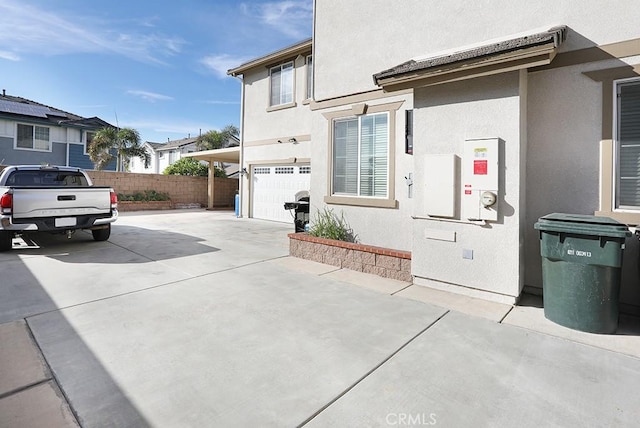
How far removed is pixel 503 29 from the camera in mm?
5172

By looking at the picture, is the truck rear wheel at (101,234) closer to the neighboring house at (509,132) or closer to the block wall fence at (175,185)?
the neighboring house at (509,132)

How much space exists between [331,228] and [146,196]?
50.8ft

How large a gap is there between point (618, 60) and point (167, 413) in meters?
6.45

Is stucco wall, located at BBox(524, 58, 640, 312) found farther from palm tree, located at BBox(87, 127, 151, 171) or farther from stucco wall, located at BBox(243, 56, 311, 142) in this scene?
palm tree, located at BBox(87, 127, 151, 171)

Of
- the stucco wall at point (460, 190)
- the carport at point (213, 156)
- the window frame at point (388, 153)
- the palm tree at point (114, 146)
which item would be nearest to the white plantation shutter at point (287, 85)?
the carport at point (213, 156)

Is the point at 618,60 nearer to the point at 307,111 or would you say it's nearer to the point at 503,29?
the point at 503,29

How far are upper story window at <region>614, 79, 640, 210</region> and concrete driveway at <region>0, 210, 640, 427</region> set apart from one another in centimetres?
163

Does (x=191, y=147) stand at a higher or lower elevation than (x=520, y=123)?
higher

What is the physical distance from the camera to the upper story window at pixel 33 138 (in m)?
21.4

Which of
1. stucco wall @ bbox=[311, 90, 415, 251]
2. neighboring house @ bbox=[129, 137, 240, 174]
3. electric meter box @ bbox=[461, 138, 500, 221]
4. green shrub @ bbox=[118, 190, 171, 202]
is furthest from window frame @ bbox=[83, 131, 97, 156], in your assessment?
electric meter box @ bbox=[461, 138, 500, 221]

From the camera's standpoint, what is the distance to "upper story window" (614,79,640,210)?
4.26m

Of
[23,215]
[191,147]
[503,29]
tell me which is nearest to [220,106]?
[191,147]

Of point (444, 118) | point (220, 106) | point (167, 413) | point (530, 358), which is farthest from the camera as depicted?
point (220, 106)

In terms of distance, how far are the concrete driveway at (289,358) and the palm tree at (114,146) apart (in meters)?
22.1
